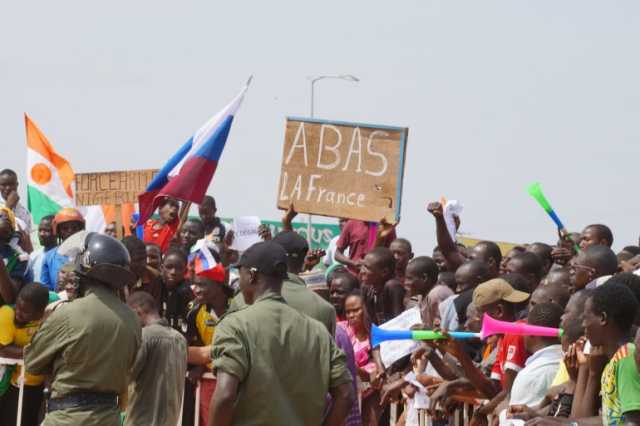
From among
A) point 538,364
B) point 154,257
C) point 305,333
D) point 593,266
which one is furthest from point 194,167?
point 305,333

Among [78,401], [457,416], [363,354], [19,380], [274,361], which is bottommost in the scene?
[19,380]

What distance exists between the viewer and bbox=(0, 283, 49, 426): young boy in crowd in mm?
11305

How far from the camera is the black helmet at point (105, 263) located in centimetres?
801

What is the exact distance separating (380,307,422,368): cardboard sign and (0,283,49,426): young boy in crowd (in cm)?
314

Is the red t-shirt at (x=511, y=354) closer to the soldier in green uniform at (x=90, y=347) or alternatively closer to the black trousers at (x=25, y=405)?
the soldier in green uniform at (x=90, y=347)

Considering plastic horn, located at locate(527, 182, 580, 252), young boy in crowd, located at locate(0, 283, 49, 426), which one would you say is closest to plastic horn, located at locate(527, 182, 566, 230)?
plastic horn, located at locate(527, 182, 580, 252)

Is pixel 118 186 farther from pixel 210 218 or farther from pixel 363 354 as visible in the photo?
pixel 363 354

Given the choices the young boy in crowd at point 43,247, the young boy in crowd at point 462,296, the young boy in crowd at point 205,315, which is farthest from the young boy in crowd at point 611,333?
the young boy in crowd at point 43,247

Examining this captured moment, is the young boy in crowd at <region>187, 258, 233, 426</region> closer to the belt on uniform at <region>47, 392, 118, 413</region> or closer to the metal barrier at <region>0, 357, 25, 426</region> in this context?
the metal barrier at <region>0, 357, 25, 426</region>

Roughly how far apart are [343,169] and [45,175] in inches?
213

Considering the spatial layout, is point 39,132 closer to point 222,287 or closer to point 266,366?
point 222,287

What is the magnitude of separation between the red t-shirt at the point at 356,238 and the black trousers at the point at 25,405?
12.4 ft

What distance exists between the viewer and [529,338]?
319 inches

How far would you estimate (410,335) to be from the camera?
885 cm
